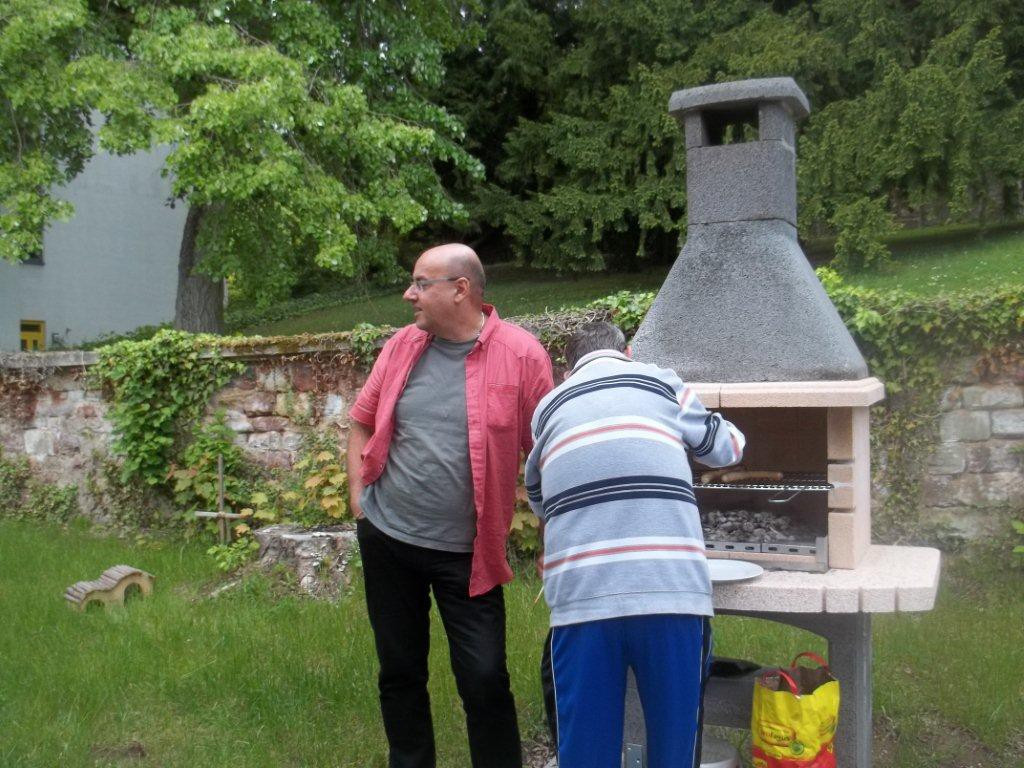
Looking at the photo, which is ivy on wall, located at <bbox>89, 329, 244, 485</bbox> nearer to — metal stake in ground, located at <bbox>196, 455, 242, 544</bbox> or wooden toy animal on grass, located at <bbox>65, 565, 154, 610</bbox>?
metal stake in ground, located at <bbox>196, 455, 242, 544</bbox>

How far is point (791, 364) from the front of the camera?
11.4ft

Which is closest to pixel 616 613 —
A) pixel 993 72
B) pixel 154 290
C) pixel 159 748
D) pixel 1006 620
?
pixel 159 748

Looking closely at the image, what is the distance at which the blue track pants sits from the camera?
2.57 metres

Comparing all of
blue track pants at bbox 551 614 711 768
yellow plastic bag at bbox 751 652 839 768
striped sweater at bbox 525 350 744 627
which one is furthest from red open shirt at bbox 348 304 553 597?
yellow plastic bag at bbox 751 652 839 768

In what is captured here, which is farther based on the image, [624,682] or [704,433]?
[704,433]

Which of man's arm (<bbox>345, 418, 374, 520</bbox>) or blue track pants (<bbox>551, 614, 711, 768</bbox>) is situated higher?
man's arm (<bbox>345, 418, 374, 520</bbox>)

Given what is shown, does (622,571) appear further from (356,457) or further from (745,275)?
(745,275)

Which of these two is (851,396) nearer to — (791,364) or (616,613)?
(791,364)

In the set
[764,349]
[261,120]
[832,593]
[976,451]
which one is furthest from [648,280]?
[832,593]

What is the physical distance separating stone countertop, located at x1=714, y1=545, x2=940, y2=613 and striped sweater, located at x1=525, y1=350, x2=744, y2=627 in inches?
20.4

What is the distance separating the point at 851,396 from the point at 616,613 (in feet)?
3.78

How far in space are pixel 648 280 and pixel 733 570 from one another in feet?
47.7

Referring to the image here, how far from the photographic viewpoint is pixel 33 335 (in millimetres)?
18031

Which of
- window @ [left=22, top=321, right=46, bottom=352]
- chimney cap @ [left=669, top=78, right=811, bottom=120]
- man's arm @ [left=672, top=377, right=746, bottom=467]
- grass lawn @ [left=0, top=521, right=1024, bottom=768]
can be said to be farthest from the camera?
window @ [left=22, top=321, right=46, bottom=352]
